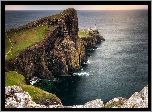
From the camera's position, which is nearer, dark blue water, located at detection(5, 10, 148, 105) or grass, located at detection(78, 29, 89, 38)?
dark blue water, located at detection(5, 10, 148, 105)

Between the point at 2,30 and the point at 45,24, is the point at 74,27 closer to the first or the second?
the point at 45,24

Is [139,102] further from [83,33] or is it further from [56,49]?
[83,33]

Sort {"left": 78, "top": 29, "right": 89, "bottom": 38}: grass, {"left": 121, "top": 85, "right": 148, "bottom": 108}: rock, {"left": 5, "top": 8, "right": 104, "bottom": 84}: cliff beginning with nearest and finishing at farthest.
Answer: {"left": 121, "top": 85, "right": 148, "bottom": 108}: rock
{"left": 5, "top": 8, "right": 104, "bottom": 84}: cliff
{"left": 78, "top": 29, "right": 89, "bottom": 38}: grass

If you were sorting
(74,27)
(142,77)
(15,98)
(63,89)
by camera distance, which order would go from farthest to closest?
(74,27) → (142,77) → (63,89) → (15,98)

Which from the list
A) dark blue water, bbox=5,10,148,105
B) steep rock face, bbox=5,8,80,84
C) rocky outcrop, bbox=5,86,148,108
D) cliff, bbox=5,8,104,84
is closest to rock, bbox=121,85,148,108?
rocky outcrop, bbox=5,86,148,108

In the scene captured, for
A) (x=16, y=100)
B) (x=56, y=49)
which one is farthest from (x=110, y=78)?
(x=16, y=100)

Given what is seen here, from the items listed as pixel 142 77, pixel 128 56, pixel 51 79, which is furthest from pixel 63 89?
pixel 128 56

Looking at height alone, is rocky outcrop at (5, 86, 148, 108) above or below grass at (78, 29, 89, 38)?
below

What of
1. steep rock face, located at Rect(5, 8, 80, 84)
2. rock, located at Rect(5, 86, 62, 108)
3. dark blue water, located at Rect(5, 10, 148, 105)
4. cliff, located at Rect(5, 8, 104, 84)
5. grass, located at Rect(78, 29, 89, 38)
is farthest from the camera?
grass, located at Rect(78, 29, 89, 38)

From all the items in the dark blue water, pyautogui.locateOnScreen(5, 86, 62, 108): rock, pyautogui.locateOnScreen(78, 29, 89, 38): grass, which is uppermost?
pyautogui.locateOnScreen(78, 29, 89, 38): grass

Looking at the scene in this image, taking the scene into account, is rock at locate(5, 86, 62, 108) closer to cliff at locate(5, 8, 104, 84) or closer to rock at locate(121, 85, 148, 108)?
rock at locate(121, 85, 148, 108)

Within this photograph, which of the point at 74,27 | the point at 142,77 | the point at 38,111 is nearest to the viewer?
the point at 38,111
